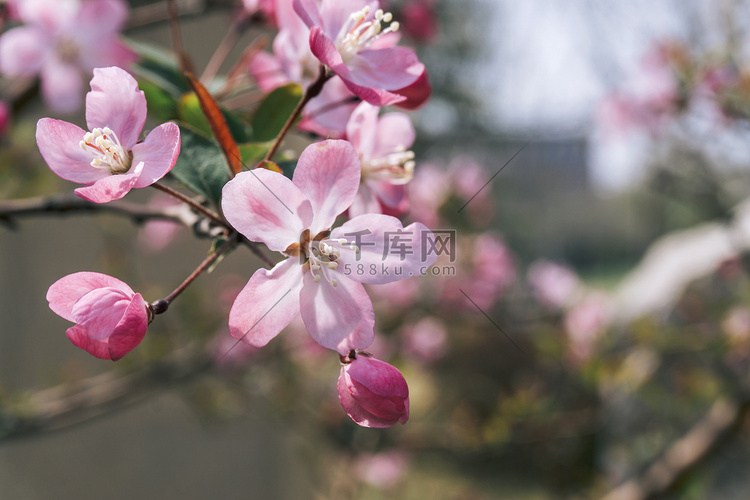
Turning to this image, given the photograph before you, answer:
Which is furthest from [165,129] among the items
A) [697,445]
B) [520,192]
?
[520,192]

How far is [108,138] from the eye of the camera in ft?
1.25

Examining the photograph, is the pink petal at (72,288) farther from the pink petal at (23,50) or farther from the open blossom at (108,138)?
the pink petal at (23,50)

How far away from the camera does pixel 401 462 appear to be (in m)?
2.98

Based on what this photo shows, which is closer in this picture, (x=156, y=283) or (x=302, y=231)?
(x=302, y=231)

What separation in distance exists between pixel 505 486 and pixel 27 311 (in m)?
4.14

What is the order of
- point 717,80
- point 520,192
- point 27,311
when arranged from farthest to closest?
1. point 520,192
2. point 27,311
3. point 717,80

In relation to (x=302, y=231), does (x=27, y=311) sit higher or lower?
lower

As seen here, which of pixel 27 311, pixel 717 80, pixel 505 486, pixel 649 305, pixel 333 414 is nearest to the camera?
pixel 717 80

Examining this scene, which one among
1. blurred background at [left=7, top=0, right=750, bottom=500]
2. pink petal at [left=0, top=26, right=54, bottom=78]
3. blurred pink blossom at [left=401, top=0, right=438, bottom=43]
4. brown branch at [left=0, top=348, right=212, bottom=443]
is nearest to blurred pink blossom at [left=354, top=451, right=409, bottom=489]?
blurred background at [left=7, top=0, right=750, bottom=500]

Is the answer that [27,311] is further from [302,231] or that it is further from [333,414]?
[302,231]

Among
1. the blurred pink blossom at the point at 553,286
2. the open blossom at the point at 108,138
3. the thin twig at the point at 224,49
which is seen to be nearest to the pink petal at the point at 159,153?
the open blossom at the point at 108,138

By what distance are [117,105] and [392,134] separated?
0.83 ft

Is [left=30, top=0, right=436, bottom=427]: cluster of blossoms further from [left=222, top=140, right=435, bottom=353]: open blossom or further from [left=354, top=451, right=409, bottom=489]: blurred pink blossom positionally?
[left=354, top=451, right=409, bottom=489]: blurred pink blossom

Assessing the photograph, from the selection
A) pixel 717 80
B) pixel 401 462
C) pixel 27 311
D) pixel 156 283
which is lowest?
pixel 401 462
